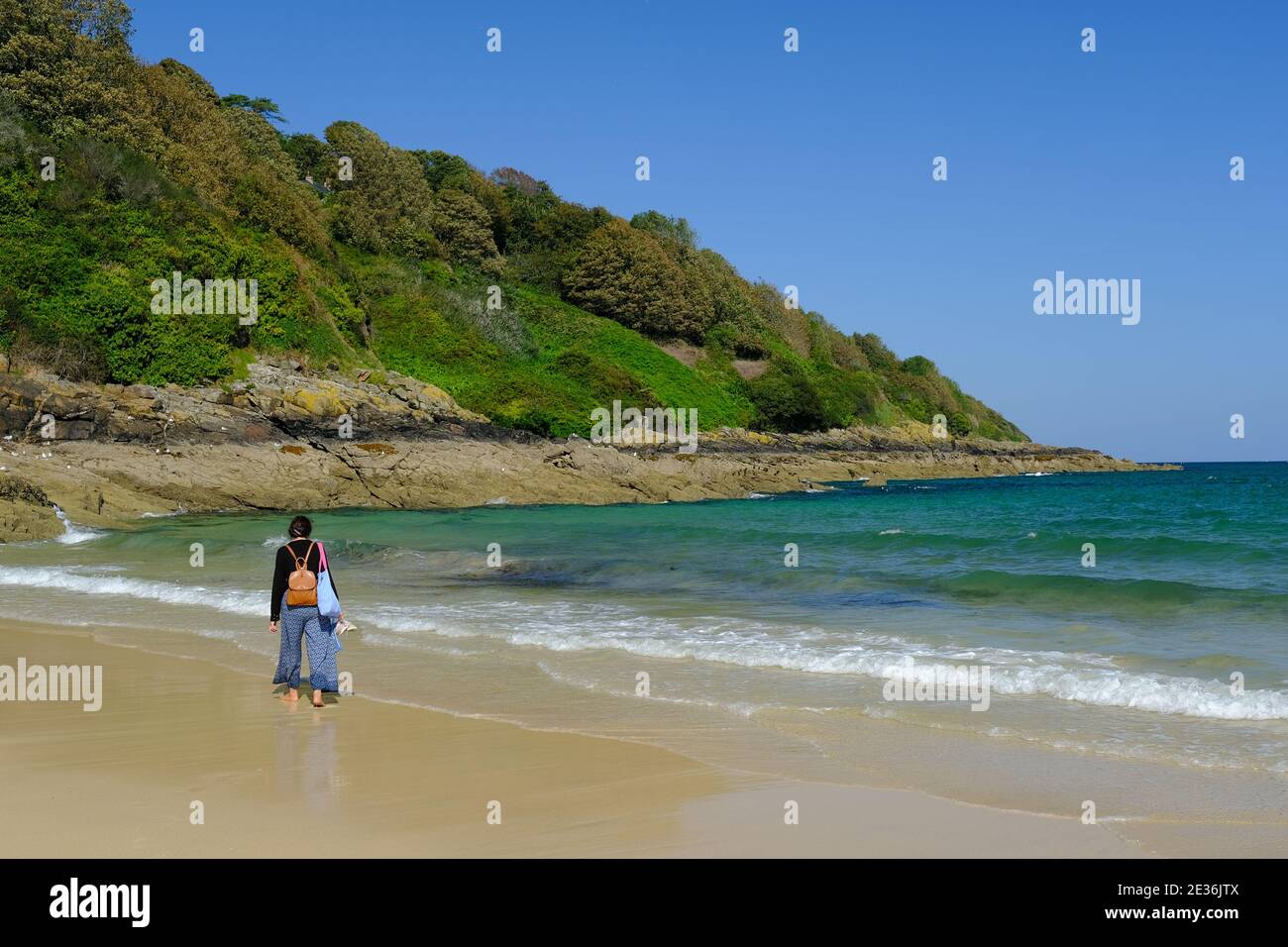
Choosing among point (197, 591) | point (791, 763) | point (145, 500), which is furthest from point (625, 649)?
point (145, 500)

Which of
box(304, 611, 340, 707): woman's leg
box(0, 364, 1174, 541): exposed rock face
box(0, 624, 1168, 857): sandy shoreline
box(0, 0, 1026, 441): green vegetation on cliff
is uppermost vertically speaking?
box(0, 0, 1026, 441): green vegetation on cliff

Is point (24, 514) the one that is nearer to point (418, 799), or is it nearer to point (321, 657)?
point (321, 657)

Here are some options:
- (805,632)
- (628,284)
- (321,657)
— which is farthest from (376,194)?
(321,657)

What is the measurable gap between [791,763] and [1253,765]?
2753 millimetres

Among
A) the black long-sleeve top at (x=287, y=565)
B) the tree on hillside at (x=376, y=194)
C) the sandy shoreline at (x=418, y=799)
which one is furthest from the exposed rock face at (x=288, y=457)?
the tree on hillside at (x=376, y=194)

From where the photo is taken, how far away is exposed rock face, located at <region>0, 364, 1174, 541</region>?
25.2m

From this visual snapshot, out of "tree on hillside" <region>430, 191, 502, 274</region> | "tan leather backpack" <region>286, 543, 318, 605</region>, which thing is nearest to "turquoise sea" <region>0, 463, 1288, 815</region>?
"tan leather backpack" <region>286, 543, 318, 605</region>

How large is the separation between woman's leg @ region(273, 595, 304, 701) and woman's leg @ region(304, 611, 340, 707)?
0.40ft

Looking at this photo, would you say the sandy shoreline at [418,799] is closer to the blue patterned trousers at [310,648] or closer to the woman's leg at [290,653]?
the blue patterned trousers at [310,648]

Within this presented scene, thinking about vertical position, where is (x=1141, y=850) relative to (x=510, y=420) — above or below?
below

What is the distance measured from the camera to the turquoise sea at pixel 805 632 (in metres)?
6.40

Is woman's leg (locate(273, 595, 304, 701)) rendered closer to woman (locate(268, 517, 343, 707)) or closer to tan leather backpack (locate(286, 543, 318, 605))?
woman (locate(268, 517, 343, 707))

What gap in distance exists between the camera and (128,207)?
3447 centimetres
